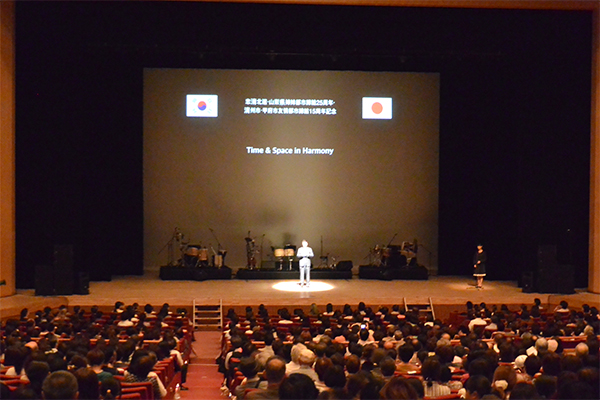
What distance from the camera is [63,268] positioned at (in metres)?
13.0

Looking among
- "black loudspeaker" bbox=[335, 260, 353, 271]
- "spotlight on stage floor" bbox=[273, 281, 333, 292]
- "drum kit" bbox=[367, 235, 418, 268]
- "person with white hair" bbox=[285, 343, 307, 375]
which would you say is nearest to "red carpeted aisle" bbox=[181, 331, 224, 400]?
"person with white hair" bbox=[285, 343, 307, 375]

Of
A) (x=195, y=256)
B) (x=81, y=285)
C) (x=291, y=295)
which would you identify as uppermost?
(x=195, y=256)

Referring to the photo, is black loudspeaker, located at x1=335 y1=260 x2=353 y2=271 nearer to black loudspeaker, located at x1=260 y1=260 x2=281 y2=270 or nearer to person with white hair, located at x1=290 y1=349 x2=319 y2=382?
black loudspeaker, located at x1=260 y1=260 x2=281 y2=270

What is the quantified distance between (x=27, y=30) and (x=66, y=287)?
4766 millimetres

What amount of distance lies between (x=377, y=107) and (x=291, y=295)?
18.6 ft

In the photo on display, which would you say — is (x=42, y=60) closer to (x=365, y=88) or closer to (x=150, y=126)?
(x=150, y=126)

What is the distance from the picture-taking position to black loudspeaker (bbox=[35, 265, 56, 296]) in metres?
12.8

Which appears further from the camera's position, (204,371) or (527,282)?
(527,282)

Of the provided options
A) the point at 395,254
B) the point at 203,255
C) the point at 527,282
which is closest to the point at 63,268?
the point at 203,255

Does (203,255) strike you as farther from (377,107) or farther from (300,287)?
(377,107)

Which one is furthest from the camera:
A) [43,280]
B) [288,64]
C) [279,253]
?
[288,64]

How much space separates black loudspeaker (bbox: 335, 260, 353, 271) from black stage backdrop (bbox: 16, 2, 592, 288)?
301 centimetres

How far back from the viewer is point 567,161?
46.1 ft

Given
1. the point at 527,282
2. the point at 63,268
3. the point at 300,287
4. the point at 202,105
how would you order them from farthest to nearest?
the point at 202,105 < the point at 300,287 < the point at 527,282 < the point at 63,268
